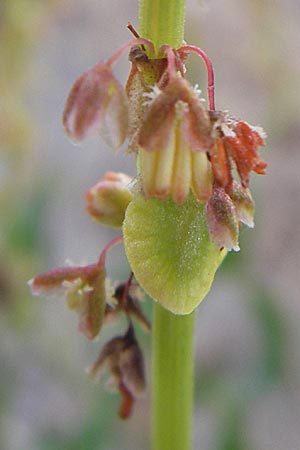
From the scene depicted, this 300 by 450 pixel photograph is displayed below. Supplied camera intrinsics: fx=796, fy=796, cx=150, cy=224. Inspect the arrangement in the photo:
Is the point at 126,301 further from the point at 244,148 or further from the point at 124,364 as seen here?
the point at 244,148

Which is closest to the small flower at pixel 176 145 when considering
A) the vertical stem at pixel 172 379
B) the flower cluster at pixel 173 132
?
the flower cluster at pixel 173 132

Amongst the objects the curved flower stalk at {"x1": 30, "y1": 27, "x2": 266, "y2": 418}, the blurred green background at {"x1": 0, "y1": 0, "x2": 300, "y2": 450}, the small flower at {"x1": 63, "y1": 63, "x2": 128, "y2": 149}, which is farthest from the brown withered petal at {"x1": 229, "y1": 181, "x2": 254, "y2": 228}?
the blurred green background at {"x1": 0, "y1": 0, "x2": 300, "y2": 450}

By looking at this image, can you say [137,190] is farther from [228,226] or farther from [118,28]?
[118,28]

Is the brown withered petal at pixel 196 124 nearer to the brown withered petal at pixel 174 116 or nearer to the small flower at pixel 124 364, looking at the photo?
the brown withered petal at pixel 174 116

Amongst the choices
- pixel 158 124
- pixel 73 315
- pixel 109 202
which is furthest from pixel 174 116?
pixel 73 315

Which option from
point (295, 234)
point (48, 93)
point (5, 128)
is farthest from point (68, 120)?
point (295, 234)
